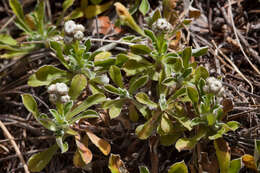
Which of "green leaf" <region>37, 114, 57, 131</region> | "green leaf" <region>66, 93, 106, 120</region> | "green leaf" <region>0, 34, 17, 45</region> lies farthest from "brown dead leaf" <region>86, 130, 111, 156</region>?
"green leaf" <region>0, 34, 17, 45</region>

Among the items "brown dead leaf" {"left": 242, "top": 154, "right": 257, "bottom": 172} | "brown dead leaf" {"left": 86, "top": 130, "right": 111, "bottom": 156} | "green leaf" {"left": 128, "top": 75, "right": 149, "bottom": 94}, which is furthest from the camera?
"green leaf" {"left": 128, "top": 75, "right": 149, "bottom": 94}

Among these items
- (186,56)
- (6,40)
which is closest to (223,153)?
(186,56)

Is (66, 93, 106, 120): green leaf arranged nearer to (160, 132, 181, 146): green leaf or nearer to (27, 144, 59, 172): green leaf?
(27, 144, 59, 172): green leaf

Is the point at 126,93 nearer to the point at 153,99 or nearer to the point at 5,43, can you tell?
the point at 153,99

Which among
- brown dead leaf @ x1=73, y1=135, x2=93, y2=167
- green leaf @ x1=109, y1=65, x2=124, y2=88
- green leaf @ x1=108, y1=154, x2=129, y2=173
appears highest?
green leaf @ x1=109, y1=65, x2=124, y2=88

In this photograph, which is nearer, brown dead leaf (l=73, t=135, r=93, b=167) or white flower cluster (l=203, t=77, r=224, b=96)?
white flower cluster (l=203, t=77, r=224, b=96)

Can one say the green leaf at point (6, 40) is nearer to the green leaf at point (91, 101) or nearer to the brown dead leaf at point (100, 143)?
the green leaf at point (91, 101)
